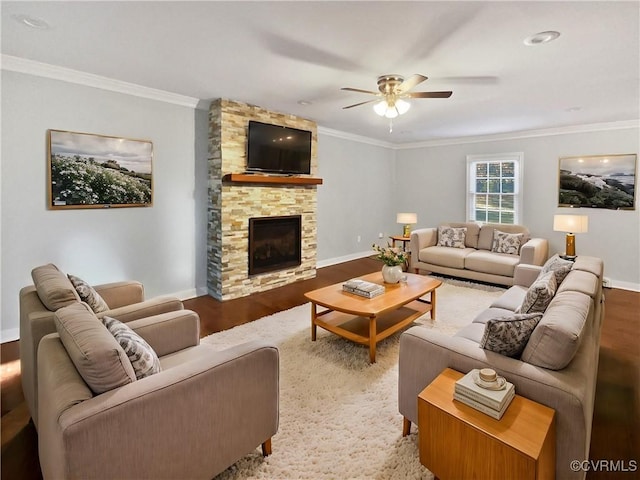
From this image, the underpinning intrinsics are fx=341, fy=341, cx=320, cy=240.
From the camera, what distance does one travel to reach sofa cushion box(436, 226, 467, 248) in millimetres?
5746

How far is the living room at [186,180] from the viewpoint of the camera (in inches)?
124

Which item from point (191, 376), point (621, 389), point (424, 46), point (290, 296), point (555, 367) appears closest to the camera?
point (191, 376)

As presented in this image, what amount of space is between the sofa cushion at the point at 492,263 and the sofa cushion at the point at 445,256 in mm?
103

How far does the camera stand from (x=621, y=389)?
2475 millimetres

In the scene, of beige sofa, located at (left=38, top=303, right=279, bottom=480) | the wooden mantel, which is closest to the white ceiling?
the wooden mantel

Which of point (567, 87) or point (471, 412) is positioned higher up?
point (567, 87)

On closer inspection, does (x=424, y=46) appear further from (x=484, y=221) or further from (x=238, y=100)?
(x=484, y=221)

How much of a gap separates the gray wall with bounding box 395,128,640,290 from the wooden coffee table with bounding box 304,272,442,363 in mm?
3488

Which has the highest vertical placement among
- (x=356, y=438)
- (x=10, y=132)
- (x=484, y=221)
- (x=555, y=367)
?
(x=10, y=132)

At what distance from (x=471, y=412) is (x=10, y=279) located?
12.9 ft

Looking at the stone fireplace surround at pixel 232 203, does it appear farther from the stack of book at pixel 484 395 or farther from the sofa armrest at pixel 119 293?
the stack of book at pixel 484 395

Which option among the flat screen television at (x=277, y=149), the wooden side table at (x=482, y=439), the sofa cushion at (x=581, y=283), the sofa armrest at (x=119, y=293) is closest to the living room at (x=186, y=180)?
the flat screen television at (x=277, y=149)

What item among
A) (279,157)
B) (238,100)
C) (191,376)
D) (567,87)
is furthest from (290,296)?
(567,87)

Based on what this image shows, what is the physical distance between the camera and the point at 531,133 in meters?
5.86
